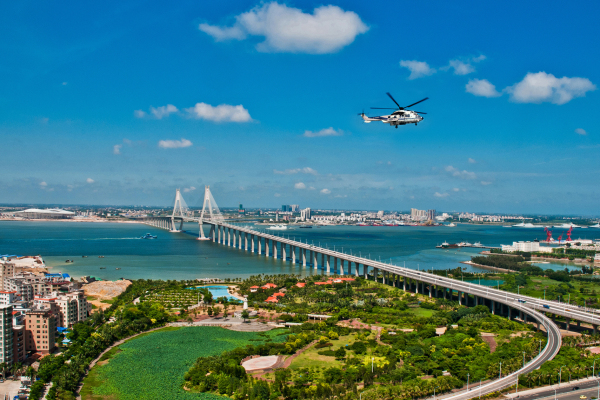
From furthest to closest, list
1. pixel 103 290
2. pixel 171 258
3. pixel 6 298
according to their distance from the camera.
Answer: pixel 171 258 < pixel 103 290 < pixel 6 298

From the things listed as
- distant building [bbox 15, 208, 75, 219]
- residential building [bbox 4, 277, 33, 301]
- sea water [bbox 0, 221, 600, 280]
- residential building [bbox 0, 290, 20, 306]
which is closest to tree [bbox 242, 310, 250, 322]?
residential building [bbox 0, 290, 20, 306]

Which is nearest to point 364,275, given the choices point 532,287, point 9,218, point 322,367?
point 532,287

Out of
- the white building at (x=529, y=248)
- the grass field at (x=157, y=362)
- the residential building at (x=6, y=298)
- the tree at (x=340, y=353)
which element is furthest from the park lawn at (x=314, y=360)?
the white building at (x=529, y=248)

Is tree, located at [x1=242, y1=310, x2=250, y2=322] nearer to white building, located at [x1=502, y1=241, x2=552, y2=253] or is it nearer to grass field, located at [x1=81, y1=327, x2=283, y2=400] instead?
grass field, located at [x1=81, y1=327, x2=283, y2=400]

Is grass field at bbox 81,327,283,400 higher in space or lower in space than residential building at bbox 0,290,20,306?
lower

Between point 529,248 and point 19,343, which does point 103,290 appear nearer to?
point 19,343

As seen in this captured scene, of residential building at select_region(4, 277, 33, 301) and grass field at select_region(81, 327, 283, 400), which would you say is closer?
grass field at select_region(81, 327, 283, 400)

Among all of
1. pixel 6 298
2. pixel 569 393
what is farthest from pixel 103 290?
pixel 569 393
